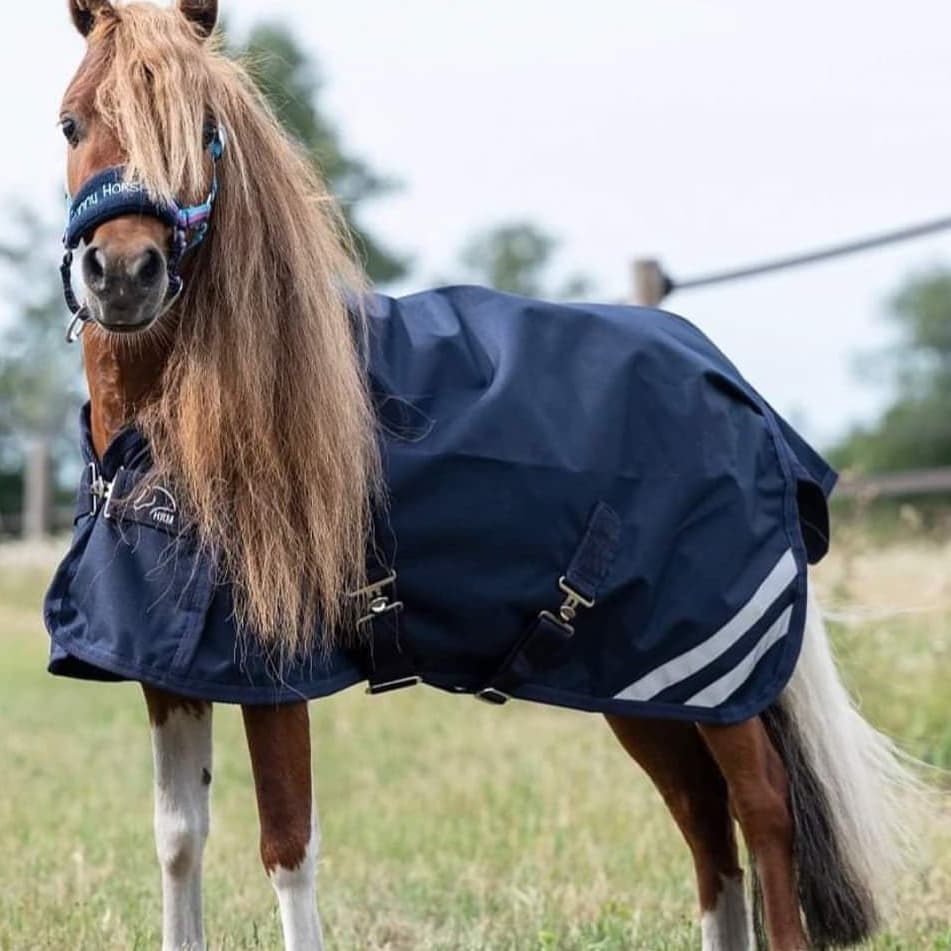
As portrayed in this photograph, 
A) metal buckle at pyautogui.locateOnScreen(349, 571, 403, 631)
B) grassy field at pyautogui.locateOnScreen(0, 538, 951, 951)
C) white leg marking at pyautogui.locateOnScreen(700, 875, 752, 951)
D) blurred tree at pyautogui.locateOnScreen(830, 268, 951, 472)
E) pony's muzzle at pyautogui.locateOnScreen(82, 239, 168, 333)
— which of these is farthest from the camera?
blurred tree at pyautogui.locateOnScreen(830, 268, 951, 472)

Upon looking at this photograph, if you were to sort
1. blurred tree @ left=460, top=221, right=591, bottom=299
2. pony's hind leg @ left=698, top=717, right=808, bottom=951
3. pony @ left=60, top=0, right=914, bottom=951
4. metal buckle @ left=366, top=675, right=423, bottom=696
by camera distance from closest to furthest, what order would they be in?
pony @ left=60, top=0, right=914, bottom=951, metal buckle @ left=366, top=675, right=423, bottom=696, pony's hind leg @ left=698, top=717, right=808, bottom=951, blurred tree @ left=460, top=221, right=591, bottom=299

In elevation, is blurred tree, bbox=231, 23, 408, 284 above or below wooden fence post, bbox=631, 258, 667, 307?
above

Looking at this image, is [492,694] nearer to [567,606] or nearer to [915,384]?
[567,606]

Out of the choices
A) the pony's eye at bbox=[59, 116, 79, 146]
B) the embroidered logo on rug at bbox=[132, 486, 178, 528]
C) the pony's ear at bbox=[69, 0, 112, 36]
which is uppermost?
the pony's ear at bbox=[69, 0, 112, 36]

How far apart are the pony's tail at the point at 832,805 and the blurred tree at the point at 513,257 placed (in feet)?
188

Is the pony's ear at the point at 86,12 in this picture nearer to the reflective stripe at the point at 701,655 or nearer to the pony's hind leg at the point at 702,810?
the reflective stripe at the point at 701,655

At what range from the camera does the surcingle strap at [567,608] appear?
3.34 m

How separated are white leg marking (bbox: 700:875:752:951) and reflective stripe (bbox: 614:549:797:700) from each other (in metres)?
0.67

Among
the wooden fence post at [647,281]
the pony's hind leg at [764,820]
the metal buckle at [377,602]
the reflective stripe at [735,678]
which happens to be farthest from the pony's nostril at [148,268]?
the wooden fence post at [647,281]

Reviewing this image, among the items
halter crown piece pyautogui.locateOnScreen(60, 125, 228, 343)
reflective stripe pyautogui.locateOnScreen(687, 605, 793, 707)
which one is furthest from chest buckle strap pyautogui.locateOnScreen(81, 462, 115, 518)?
reflective stripe pyautogui.locateOnScreen(687, 605, 793, 707)

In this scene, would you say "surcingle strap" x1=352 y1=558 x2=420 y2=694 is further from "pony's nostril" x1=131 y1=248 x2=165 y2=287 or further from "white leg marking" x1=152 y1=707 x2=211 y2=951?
"pony's nostril" x1=131 y1=248 x2=165 y2=287

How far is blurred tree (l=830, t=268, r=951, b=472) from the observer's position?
1833 inches

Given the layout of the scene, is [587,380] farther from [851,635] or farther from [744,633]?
[851,635]

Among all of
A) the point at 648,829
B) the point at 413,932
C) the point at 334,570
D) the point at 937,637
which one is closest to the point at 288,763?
the point at 334,570
